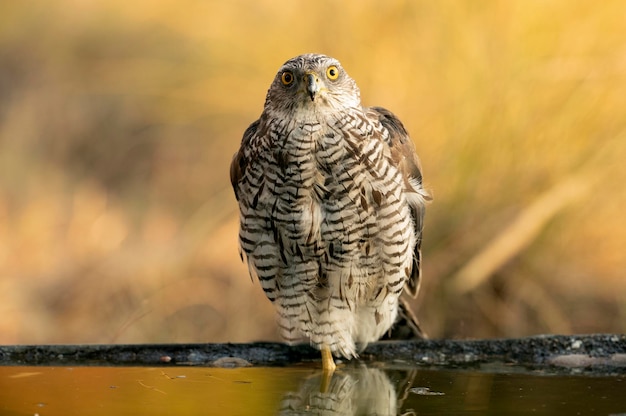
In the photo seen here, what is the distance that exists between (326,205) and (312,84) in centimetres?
38

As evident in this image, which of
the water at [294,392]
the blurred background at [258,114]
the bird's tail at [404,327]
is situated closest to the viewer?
Answer: the water at [294,392]

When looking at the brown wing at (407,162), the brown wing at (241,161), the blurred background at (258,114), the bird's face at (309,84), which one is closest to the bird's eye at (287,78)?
the bird's face at (309,84)

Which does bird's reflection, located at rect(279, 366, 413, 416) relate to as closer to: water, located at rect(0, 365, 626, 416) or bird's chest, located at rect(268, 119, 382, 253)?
water, located at rect(0, 365, 626, 416)

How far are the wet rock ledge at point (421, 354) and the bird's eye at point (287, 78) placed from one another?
0.85 m

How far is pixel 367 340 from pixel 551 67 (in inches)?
82.2

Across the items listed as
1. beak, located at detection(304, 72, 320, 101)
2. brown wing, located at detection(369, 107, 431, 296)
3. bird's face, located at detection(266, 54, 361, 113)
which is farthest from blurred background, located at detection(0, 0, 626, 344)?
beak, located at detection(304, 72, 320, 101)

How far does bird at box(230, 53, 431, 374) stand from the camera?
9.46 feet

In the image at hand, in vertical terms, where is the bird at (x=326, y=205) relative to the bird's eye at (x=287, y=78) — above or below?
below

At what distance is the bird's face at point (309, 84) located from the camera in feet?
9.38

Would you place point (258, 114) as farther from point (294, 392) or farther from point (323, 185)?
point (294, 392)

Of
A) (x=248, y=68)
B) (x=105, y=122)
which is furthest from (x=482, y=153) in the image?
(x=105, y=122)

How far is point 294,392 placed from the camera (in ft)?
8.18

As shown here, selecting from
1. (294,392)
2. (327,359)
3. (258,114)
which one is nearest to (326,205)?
(327,359)

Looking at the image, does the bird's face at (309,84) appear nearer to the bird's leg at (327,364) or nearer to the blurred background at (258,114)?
the bird's leg at (327,364)
